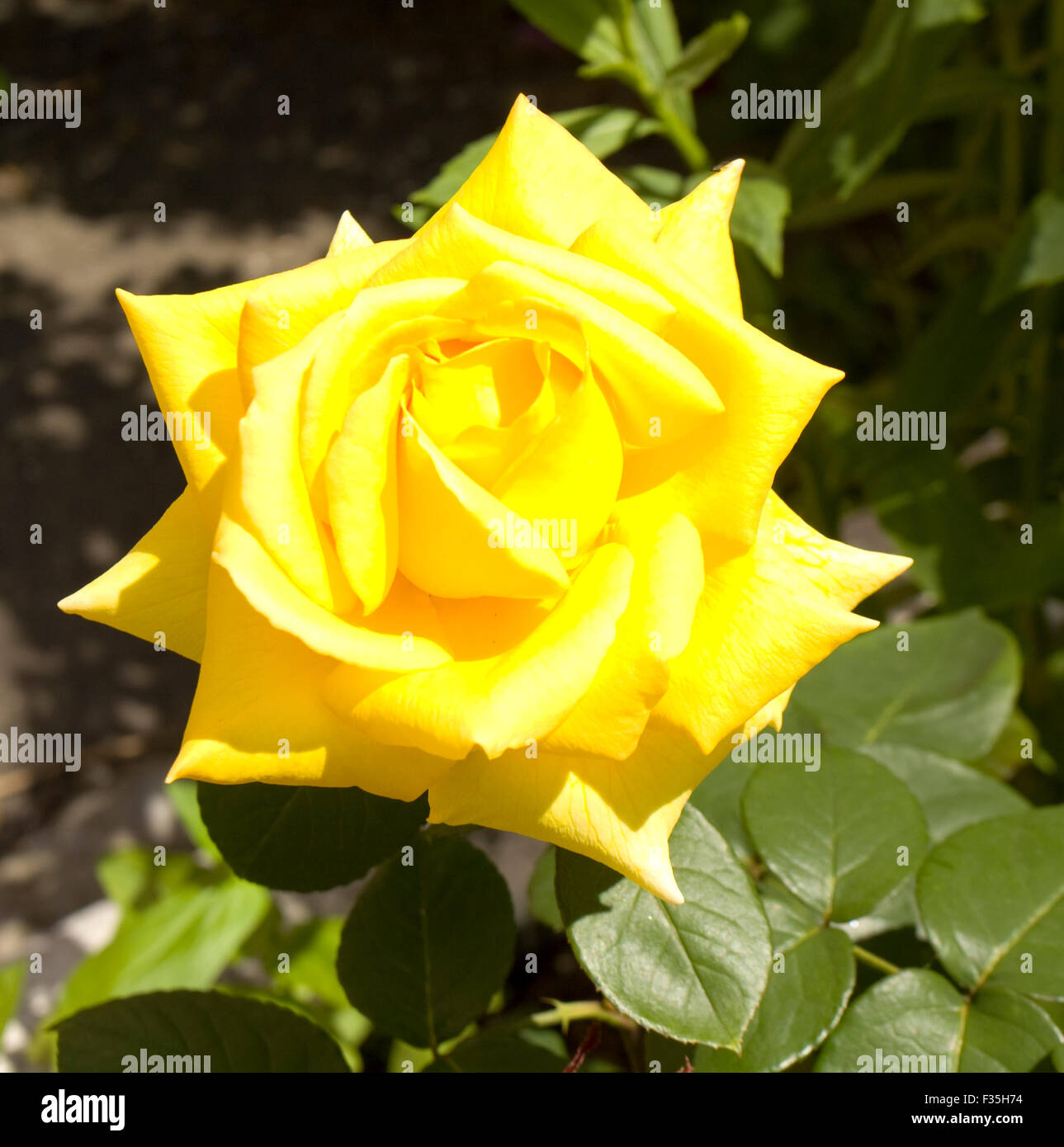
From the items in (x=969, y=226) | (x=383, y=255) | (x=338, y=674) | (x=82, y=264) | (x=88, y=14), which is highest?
(x=88, y=14)

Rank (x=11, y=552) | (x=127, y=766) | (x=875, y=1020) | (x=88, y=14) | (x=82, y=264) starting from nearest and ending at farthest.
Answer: (x=875, y=1020) < (x=127, y=766) < (x=11, y=552) < (x=82, y=264) < (x=88, y=14)

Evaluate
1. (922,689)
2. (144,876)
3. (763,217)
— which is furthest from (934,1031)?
(144,876)

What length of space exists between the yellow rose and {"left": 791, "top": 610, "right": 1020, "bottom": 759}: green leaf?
64cm

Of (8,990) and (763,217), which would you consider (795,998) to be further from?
(8,990)

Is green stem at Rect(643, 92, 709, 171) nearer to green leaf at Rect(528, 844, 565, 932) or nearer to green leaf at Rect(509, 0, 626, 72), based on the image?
green leaf at Rect(509, 0, 626, 72)

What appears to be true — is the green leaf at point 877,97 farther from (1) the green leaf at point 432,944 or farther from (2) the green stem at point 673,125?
(1) the green leaf at point 432,944

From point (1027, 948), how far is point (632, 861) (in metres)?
0.46

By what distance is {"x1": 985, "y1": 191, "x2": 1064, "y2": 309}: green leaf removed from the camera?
4.27 feet

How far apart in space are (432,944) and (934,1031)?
1.42 ft

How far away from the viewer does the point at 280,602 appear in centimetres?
55

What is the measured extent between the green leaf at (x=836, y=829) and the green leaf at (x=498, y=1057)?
0.86ft

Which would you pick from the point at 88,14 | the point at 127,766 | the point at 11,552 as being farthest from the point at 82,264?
the point at 127,766

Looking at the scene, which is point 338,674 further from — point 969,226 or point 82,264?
point 82,264

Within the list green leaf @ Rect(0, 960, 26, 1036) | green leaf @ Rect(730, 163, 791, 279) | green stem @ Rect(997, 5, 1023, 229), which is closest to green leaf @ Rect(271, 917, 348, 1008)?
green leaf @ Rect(0, 960, 26, 1036)
